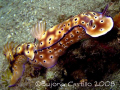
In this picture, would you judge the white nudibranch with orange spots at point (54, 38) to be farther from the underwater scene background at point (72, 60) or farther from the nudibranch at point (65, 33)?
the underwater scene background at point (72, 60)

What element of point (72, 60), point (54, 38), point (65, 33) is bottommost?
point (72, 60)

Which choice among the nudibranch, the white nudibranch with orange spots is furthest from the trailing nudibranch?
the nudibranch

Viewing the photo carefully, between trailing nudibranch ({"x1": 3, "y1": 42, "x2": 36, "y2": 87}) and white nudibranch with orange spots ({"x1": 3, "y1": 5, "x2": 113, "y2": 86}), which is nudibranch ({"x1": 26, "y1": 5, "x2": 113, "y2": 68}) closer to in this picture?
white nudibranch with orange spots ({"x1": 3, "y1": 5, "x2": 113, "y2": 86})

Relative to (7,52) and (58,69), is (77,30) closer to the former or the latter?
(58,69)

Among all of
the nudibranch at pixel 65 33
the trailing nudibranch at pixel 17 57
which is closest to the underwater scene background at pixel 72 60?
the trailing nudibranch at pixel 17 57

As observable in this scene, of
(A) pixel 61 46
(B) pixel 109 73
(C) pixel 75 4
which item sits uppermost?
(C) pixel 75 4

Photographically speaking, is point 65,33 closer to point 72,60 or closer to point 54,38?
point 54,38

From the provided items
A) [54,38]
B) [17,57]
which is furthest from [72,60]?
[17,57]

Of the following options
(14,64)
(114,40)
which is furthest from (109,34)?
(14,64)
